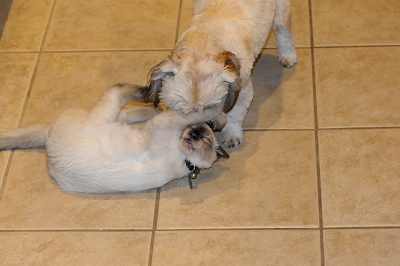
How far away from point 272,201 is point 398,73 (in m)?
1.26

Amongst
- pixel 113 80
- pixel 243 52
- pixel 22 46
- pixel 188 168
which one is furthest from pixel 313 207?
pixel 22 46

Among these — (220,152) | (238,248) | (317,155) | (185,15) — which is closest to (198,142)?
(220,152)

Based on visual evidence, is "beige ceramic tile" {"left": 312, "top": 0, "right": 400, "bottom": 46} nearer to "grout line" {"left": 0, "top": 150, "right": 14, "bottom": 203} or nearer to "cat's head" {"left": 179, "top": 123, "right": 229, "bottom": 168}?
"cat's head" {"left": 179, "top": 123, "right": 229, "bottom": 168}

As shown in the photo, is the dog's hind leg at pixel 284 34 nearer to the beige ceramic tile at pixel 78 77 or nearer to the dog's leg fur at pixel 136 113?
the beige ceramic tile at pixel 78 77

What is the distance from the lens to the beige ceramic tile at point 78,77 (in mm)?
3689

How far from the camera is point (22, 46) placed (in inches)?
159

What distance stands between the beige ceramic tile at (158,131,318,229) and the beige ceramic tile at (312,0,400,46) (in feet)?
2.77

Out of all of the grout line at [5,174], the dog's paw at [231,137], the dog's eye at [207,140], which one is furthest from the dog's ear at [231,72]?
the grout line at [5,174]

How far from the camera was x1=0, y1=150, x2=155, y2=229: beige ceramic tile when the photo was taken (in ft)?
10.5

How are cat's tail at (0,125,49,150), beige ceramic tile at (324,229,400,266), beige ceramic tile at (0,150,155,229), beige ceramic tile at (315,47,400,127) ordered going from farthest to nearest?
beige ceramic tile at (315,47,400,127), cat's tail at (0,125,49,150), beige ceramic tile at (0,150,155,229), beige ceramic tile at (324,229,400,266)

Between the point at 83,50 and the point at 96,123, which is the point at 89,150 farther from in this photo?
the point at 83,50

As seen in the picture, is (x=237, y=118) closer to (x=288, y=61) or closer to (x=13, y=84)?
(x=288, y=61)

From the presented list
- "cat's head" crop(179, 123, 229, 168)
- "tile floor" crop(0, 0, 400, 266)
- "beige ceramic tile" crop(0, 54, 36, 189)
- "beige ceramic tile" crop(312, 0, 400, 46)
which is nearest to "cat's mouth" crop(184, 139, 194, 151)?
"cat's head" crop(179, 123, 229, 168)

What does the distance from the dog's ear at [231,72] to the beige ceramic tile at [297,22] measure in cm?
113
